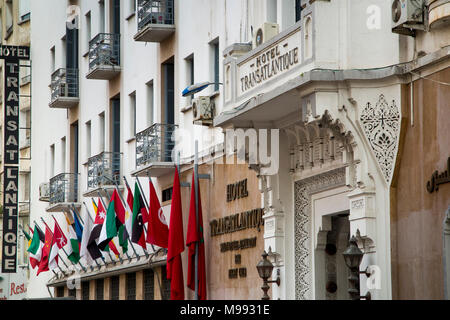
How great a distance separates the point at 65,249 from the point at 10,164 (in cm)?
517

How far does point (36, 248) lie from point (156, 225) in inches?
469

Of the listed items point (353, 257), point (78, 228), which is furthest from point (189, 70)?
point (353, 257)

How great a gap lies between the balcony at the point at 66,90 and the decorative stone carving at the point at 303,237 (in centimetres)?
1776

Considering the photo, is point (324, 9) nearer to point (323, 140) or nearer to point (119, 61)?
point (323, 140)

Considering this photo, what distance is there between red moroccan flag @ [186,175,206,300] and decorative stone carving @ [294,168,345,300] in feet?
15.1

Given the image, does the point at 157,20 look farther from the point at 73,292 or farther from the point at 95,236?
the point at 73,292

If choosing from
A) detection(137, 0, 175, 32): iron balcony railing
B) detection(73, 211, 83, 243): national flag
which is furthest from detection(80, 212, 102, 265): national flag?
detection(137, 0, 175, 32): iron balcony railing

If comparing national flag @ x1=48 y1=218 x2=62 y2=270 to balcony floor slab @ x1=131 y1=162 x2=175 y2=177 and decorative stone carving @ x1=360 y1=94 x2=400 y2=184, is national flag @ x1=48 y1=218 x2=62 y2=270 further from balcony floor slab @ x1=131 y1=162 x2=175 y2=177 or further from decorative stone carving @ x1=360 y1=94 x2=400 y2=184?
decorative stone carving @ x1=360 y1=94 x2=400 y2=184

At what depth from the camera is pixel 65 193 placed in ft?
123

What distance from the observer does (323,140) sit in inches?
796

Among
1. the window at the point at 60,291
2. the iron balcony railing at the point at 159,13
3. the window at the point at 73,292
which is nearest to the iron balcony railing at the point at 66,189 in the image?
the window at the point at 73,292

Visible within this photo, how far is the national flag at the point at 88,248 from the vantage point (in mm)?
32250

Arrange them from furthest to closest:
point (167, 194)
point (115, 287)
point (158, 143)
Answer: point (115, 287), point (167, 194), point (158, 143)
